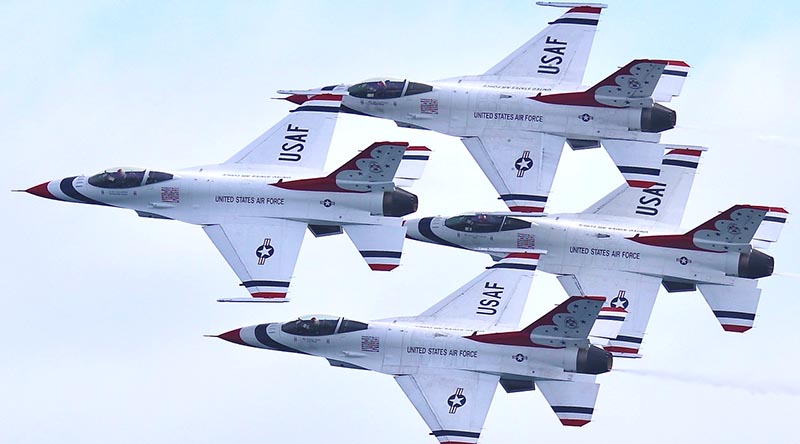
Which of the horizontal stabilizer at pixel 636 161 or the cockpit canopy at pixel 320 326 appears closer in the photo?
the cockpit canopy at pixel 320 326

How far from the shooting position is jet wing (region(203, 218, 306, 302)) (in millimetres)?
88750

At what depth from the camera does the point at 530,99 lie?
91438 millimetres

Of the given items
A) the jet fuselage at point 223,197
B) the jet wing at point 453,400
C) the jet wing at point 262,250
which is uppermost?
the jet fuselage at point 223,197

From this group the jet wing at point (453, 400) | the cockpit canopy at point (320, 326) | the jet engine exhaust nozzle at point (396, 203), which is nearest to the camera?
the jet wing at point (453, 400)

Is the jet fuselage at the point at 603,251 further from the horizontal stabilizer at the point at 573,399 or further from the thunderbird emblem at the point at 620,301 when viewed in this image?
the horizontal stabilizer at the point at 573,399

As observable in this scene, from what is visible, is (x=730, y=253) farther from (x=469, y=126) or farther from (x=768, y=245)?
(x=469, y=126)

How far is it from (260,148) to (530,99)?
961 centimetres

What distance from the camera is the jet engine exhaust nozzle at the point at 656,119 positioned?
90875 millimetres

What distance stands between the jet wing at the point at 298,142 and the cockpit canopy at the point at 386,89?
1049mm

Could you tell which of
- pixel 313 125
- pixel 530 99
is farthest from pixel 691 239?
pixel 313 125

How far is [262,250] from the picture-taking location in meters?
89.1

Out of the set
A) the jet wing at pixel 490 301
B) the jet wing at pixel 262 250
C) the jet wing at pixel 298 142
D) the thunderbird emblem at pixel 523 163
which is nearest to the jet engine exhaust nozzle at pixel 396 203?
the jet wing at pixel 262 250

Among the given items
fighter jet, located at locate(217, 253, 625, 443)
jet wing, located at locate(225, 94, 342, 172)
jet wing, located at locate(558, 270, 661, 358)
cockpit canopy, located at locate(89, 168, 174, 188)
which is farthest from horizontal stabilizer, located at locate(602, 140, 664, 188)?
cockpit canopy, located at locate(89, 168, 174, 188)

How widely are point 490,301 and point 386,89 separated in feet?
30.3
